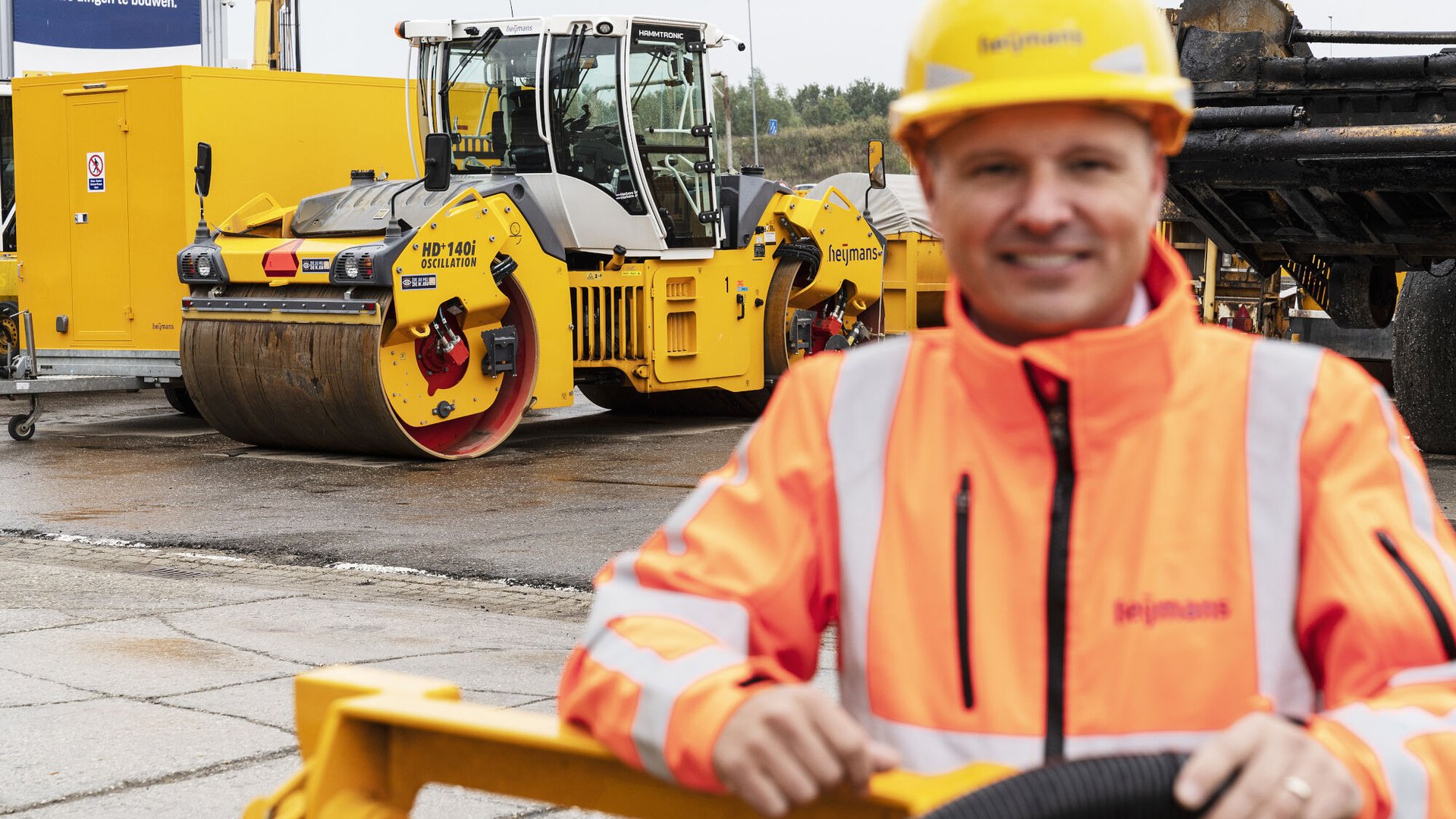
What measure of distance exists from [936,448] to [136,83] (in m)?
13.6

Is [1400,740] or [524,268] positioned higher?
[524,268]

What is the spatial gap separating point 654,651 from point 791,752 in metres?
0.18

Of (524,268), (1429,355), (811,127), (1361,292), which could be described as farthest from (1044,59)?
(811,127)

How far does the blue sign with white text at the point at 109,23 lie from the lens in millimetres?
24000

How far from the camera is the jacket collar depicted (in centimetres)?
160

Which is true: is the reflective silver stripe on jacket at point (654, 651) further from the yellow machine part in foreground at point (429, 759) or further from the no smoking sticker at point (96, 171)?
the no smoking sticker at point (96, 171)

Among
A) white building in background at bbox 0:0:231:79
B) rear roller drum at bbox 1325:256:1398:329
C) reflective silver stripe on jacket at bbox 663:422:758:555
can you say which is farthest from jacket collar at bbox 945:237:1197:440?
white building in background at bbox 0:0:231:79

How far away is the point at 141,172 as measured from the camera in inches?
567

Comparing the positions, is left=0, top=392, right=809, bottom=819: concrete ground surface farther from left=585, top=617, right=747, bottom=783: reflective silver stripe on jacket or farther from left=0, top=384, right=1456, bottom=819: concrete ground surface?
left=585, top=617, right=747, bottom=783: reflective silver stripe on jacket

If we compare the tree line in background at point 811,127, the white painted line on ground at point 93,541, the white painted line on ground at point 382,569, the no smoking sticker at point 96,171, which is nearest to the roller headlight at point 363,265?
the white painted line on ground at point 93,541

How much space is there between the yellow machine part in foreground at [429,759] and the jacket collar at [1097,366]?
1.45ft

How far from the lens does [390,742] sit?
197cm

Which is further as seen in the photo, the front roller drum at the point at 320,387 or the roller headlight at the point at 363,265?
the front roller drum at the point at 320,387

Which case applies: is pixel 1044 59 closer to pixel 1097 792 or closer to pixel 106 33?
pixel 1097 792
